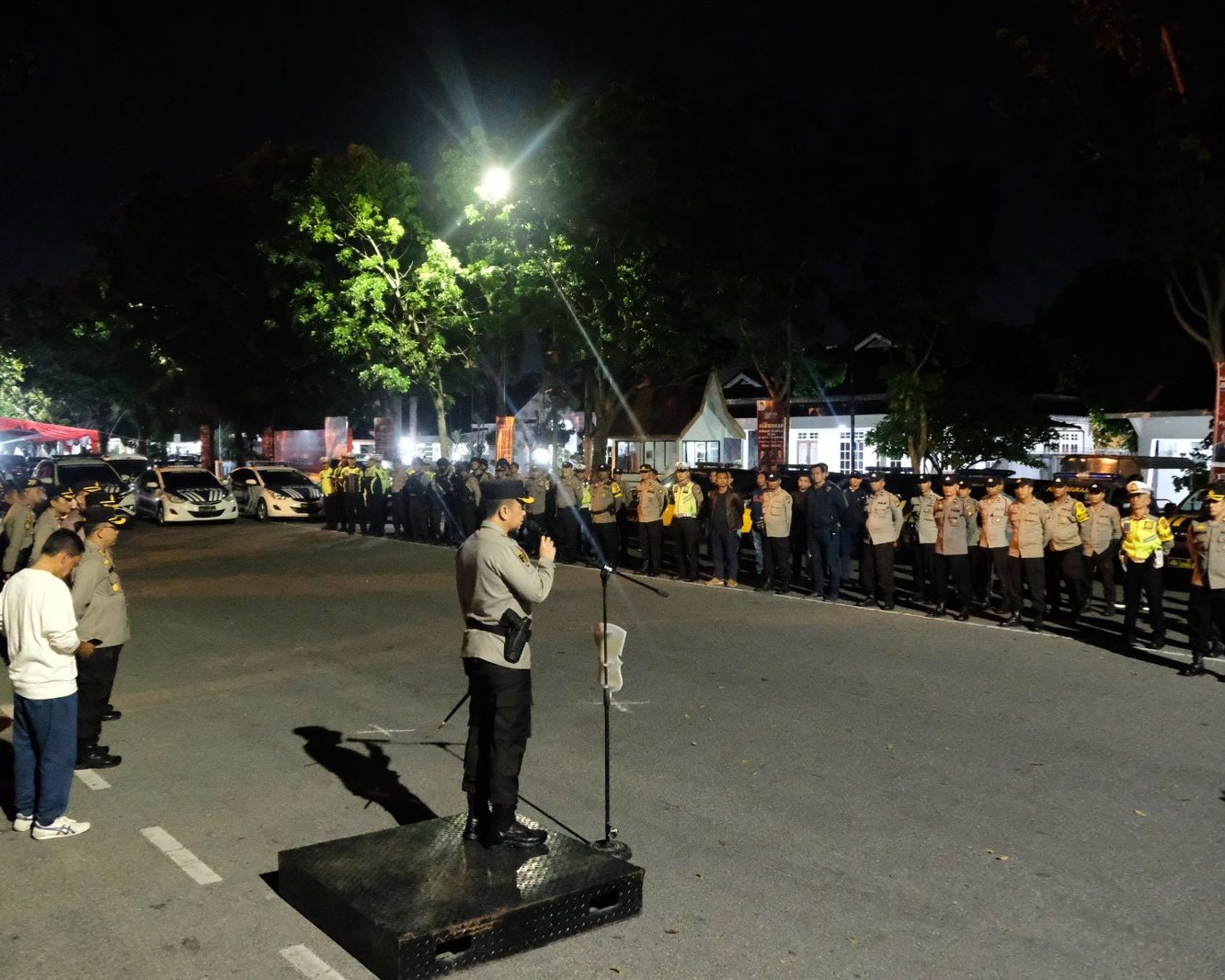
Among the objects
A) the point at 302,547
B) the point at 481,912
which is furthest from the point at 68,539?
the point at 302,547

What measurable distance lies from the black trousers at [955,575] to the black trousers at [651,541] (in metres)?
5.40

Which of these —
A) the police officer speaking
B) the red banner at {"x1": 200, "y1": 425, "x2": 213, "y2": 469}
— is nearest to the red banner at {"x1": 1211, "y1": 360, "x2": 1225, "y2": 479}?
the police officer speaking

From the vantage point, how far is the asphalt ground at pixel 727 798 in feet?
16.4

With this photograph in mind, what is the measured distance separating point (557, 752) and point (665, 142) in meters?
21.4

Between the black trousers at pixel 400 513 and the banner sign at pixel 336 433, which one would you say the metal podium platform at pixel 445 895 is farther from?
the banner sign at pixel 336 433

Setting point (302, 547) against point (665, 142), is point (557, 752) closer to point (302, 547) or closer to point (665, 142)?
point (302, 547)

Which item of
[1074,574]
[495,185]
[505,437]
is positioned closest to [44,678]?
[1074,574]

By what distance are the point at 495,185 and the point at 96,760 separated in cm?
→ 2219

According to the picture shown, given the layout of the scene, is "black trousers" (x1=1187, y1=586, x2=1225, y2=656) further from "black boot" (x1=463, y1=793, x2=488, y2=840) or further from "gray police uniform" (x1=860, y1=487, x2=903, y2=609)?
"black boot" (x1=463, y1=793, x2=488, y2=840)

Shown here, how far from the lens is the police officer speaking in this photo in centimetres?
567

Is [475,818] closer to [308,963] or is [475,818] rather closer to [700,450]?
[308,963]

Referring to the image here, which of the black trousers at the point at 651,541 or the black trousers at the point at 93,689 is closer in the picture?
the black trousers at the point at 93,689

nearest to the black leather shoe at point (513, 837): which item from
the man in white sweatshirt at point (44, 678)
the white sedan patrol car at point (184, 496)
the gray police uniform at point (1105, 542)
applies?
the man in white sweatshirt at point (44, 678)

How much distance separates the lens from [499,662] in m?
5.70
